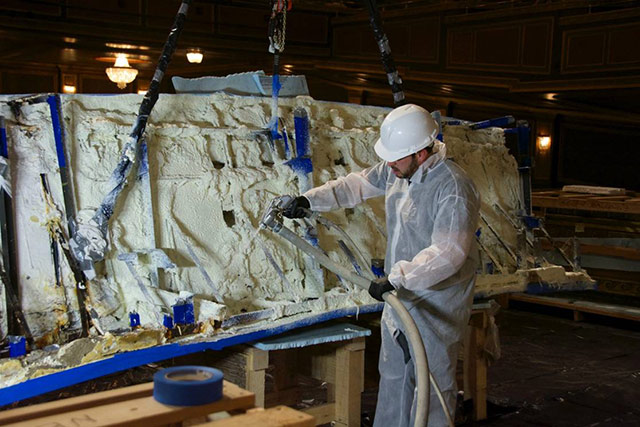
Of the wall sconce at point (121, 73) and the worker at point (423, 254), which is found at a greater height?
the wall sconce at point (121, 73)

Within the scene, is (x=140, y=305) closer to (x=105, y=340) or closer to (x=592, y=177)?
(x=105, y=340)

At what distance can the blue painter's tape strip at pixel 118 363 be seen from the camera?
8.55 ft

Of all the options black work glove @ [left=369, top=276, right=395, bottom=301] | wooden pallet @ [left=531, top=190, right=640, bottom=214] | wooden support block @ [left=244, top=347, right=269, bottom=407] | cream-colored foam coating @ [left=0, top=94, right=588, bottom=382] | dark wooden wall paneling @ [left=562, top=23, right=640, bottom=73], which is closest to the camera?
black work glove @ [left=369, top=276, right=395, bottom=301]

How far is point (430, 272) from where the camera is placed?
2.92m

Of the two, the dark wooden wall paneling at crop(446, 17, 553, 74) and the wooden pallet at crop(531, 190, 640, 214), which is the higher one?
the dark wooden wall paneling at crop(446, 17, 553, 74)

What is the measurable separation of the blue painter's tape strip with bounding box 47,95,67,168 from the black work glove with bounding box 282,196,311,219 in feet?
3.02

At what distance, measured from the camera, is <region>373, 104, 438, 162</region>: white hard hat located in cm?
306

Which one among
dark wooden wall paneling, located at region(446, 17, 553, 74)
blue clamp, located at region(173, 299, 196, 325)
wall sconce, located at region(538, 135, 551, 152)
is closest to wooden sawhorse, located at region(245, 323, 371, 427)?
blue clamp, located at region(173, 299, 196, 325)

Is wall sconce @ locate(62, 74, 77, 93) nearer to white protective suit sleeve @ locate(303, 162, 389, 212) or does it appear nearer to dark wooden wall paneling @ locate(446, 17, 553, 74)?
dark wooden wall paneling @ locate(446, 17, 553, 74)

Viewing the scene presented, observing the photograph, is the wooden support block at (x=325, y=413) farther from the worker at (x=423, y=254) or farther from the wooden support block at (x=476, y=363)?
the wooden support block at (x=476, y=363)

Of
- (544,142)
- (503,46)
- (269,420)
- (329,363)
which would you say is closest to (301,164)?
(329,363)

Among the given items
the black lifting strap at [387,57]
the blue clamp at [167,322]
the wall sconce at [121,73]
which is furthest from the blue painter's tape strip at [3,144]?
the wall sconce at [121,73]

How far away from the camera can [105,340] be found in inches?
112

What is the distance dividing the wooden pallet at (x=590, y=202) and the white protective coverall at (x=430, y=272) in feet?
12.7
